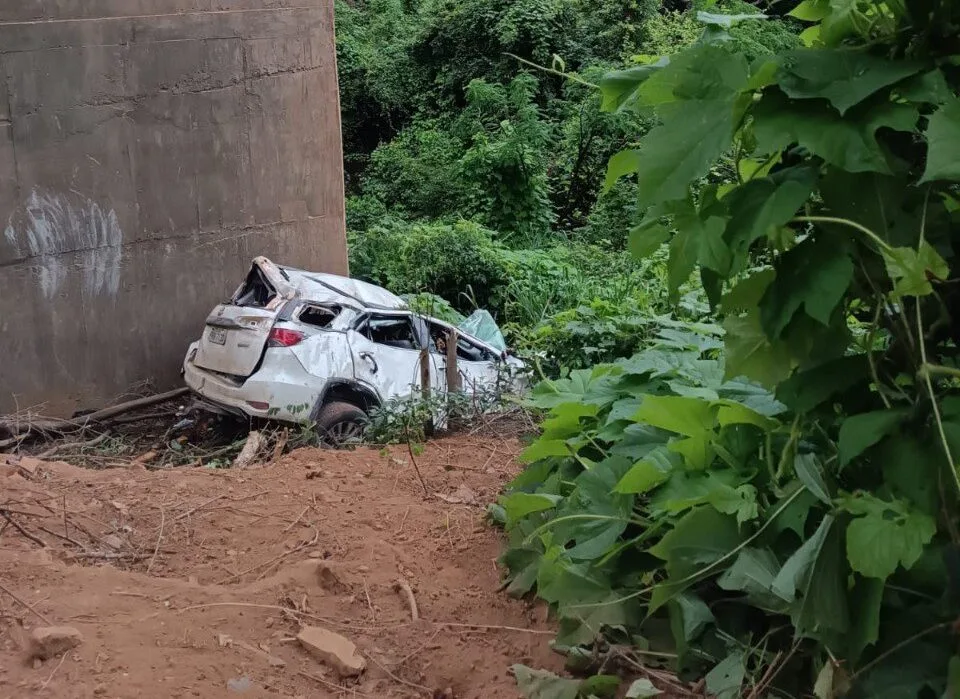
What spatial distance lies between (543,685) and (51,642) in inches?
59.0

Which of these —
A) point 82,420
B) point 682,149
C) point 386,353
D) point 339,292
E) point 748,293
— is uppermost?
point 682,149

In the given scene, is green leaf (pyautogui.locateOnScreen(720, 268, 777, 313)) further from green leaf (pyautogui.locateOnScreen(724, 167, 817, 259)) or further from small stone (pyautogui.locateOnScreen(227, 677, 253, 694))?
small stone (pyautogui.locateOnScreen(227, 677, 253, 694))

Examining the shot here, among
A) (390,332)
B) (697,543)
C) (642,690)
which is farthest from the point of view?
(390,332)

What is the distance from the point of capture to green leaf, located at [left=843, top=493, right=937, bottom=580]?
5.67 feet

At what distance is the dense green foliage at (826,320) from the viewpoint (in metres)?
1.71

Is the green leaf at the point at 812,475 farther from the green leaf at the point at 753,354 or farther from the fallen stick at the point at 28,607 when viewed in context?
the fallen stick at the point at 28,607

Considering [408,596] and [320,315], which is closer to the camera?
[408,596]

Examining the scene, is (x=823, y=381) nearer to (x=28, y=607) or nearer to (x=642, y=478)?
(x=642, y=478)

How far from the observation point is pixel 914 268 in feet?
5.28

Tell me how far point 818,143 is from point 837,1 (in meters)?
0.35

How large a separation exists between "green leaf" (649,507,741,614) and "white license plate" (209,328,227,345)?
729 centimetres

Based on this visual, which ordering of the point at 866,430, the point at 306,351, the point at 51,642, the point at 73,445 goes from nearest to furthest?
the point at 866,430
the point at 51,642
the point at 73,445
the point at 306,351

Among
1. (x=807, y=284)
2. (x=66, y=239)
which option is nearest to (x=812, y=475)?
(x=807, y=284)

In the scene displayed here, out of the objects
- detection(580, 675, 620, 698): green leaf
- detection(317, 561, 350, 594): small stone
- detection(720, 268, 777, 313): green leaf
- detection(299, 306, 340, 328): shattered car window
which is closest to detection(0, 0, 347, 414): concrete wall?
detection(299, 306, 340, 328): shattered car window
